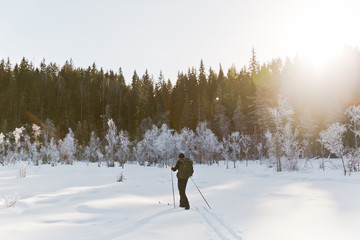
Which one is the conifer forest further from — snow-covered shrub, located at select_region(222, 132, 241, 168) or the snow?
the snow

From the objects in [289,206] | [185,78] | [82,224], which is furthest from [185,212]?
[185,78]

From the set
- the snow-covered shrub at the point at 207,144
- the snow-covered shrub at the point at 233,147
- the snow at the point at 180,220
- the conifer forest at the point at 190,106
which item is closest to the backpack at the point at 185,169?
the snow at the point at 180,220

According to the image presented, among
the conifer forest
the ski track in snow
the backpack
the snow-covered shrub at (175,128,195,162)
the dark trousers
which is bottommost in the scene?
the ski track in snow

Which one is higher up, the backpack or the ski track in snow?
the backpack

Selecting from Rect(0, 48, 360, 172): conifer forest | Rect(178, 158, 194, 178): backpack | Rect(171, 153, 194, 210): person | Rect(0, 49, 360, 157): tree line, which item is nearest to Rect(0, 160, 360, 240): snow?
Rect(171, 153, 194, 210): person

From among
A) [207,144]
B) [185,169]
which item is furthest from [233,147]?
[185,169]

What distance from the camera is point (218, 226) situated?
5.81m

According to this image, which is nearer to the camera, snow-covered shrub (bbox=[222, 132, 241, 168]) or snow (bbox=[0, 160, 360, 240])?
snow (bbox=[0, 160, 360, 240])

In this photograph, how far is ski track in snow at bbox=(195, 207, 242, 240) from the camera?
16.6 ft

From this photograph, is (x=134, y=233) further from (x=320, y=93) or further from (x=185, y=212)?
(x=320, y=93)

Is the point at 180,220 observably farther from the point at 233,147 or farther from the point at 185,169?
the point at 233,147

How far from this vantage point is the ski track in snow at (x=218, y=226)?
5061 millimetres

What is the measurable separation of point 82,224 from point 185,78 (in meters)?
67.2

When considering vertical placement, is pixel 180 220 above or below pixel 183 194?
below
